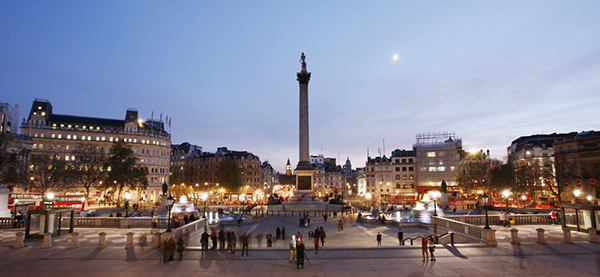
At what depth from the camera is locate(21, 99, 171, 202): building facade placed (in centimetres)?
7162

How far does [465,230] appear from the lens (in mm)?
20234

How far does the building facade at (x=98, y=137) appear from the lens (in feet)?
235

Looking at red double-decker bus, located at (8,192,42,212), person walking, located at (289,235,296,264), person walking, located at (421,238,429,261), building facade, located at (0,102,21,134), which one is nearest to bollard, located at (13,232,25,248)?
person walking, located at (289,235,296,264)

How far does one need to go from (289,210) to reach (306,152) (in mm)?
15551

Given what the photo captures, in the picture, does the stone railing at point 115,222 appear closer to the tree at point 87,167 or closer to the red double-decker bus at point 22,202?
the red double-decker bus at point 22,202

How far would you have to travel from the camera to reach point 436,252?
1634cm

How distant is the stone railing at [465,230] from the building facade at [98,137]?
66.5 meters

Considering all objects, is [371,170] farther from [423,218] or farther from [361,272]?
[361,272]

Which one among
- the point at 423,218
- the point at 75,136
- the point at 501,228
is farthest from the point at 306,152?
the point at 75,136

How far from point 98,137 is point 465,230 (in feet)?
281

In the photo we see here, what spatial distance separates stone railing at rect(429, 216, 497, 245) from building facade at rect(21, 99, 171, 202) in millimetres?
66466

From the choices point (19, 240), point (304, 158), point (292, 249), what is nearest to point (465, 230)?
point (292, 249)

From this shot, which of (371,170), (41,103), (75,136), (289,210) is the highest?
(41,103)

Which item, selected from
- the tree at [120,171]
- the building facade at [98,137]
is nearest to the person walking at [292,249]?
the tree at [120,171]
